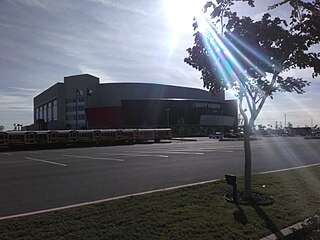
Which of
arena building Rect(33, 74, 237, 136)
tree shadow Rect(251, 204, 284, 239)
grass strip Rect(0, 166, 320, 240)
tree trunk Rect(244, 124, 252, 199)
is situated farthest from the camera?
arena building Rect(33, 74, 237, 136)

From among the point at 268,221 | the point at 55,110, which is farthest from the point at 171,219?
the point at 55,110

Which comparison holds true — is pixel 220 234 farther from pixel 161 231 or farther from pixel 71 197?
pixel 71 197

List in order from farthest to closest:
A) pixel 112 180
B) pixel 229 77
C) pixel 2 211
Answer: pixel 112 180 < pixel 229 77 < pixel 2 211

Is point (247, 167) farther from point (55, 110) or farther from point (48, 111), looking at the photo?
point (48, 111)

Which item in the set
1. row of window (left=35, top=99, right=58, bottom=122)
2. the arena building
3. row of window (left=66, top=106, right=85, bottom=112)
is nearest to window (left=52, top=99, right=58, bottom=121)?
row of window (left=35, top=99, right=58, bottom=122)

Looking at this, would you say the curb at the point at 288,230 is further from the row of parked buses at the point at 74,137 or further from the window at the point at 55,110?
the window at the point at 55,110

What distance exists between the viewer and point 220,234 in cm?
602

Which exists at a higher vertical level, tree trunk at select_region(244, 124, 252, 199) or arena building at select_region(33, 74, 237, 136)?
arena building at select_region(33, 74, 237, 136)

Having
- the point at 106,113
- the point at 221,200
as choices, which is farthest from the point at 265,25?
the point at 106,113

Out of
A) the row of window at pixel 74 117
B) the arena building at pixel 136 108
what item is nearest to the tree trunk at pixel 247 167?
the arena building at pixel 136 108

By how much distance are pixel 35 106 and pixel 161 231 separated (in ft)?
550

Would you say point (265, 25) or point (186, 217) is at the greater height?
point (265, 25)

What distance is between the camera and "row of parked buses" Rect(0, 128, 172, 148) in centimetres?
3728

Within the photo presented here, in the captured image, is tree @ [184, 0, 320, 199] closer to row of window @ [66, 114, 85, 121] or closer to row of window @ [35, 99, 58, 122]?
row of window @ [66, 114, 85, 121]
